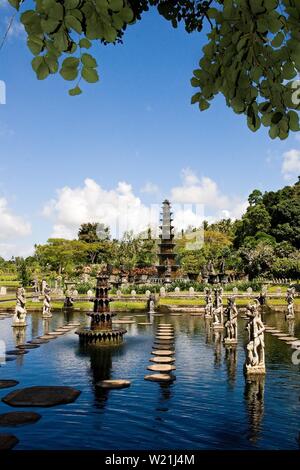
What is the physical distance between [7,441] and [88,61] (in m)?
9.36

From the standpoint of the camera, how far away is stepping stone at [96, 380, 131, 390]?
14.2m

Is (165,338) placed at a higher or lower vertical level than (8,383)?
higher

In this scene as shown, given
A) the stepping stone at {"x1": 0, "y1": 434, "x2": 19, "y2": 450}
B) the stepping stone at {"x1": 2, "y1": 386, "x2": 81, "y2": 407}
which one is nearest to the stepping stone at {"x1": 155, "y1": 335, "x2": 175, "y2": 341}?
the stepping stone at {"x1": 2, "y1": 386, "x2": 81, "y2": 407}

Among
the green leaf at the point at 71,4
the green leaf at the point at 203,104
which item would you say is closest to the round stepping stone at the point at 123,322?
the green leaf at the point at 203,104

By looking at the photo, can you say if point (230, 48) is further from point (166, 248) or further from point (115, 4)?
point (166, 248)

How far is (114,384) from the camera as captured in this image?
14.5m

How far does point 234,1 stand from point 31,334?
2659 cm

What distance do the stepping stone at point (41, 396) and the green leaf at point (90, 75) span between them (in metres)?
11.5

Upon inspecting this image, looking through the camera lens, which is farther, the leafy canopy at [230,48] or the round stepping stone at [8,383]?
the round stepping stone at [8,383]

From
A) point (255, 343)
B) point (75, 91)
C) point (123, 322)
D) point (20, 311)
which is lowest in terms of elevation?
point (123, 322)

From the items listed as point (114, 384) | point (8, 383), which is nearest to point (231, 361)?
point (114, 384)

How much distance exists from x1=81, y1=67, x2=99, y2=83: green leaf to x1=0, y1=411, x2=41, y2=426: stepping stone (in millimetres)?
10264

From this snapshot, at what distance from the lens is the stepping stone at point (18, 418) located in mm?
10688

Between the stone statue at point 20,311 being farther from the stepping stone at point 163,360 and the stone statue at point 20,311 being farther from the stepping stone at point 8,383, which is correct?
the stepping stone at point 8,383
